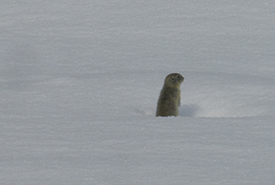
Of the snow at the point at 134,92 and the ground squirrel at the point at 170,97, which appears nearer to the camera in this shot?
the snow at the point at 134,92

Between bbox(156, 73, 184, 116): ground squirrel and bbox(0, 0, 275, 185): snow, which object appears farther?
bbox(156, 73, 184, 116): ground squirrel

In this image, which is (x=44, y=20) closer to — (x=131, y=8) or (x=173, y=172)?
(x=131, y=8)

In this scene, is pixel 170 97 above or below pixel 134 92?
below

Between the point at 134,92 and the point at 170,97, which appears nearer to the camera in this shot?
the point at 170,97

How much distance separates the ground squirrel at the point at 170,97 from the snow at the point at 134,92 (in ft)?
0.47

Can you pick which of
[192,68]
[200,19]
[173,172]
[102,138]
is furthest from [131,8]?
[173,172]

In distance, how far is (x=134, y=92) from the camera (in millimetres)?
6062

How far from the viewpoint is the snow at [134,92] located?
13.1ft

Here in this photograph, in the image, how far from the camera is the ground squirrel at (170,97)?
5582mm

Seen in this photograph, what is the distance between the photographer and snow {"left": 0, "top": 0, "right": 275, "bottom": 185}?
13.1 ft

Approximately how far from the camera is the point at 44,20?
8.94 m

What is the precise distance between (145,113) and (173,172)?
188cm

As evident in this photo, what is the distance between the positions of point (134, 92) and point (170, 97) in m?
0.55

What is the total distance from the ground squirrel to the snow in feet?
0.47
